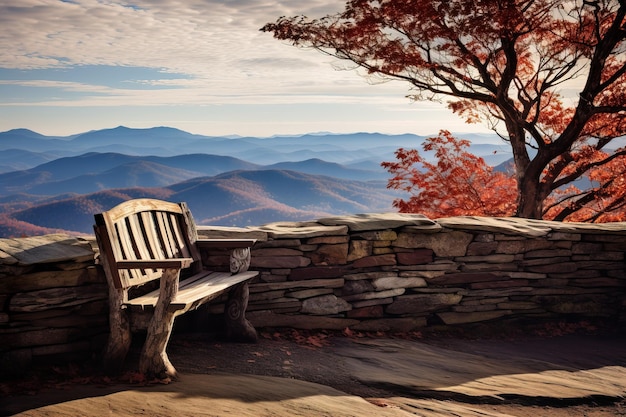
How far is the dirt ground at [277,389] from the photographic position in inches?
122

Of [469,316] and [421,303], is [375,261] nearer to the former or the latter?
[421,303]

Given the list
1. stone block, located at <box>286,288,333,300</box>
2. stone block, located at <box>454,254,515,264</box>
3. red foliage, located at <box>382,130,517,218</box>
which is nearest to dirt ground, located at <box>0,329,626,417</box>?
stone block, located at <box>286,288,333,300</box>

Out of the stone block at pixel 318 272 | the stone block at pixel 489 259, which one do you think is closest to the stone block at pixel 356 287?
the stone block at pixel 318 272

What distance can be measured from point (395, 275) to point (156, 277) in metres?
2.39

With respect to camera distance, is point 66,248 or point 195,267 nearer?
point 66,248

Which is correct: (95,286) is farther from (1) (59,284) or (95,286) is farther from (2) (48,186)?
(2) (48,186)

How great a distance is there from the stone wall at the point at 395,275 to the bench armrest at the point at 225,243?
0.18 m

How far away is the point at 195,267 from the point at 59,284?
112 cm

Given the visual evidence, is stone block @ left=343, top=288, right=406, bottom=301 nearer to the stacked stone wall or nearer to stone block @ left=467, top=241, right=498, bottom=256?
stone block @ left=467, top=241, right=498, bottom=256

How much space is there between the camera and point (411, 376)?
4105 millimetres

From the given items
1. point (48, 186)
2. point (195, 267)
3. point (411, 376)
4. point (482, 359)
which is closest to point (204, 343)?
point (195, 267)

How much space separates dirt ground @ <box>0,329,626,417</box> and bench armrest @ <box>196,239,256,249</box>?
0.74 meters

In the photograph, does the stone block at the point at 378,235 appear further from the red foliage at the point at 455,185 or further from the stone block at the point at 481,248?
the red foliage at the point at 455,185

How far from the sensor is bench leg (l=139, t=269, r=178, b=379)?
11.5 ft
